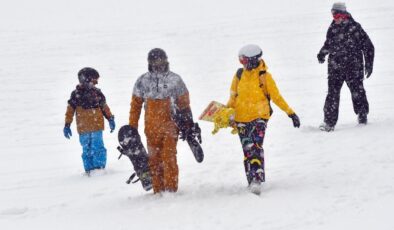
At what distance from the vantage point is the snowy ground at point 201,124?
23.4 feet

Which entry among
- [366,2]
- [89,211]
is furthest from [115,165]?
[366,2]

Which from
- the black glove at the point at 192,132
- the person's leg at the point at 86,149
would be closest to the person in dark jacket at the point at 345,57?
the black glove at the point at 192,132

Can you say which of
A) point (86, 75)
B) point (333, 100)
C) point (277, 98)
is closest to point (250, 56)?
point (277, 98)

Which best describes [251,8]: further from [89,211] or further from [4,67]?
[89,211]

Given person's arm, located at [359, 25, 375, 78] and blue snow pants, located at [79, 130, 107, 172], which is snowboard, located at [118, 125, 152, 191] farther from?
person's arm, located at [359, 25, 375, 78]

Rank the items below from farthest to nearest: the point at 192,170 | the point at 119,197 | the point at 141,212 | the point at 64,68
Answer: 1. the point at 64,68
2. the point at 192,170
3. the point at 119,197
4. the point at 141,212

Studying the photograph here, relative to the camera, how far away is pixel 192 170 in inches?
379

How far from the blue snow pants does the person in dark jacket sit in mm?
3569

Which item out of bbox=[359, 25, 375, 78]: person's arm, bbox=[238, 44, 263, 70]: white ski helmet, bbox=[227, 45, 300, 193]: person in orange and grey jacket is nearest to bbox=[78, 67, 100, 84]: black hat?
bbox=[227, 45, 300, 193]: person in orange and grey jacket

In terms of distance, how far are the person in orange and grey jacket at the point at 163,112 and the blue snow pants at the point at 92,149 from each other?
228 cm

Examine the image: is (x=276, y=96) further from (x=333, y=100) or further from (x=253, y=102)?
(x=333, y=100)

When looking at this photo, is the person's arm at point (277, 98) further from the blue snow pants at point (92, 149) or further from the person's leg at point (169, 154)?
the blue snow pants at point (92, 149)

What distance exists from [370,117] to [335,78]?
165cm

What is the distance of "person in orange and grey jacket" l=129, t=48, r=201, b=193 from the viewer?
7.84 meters
